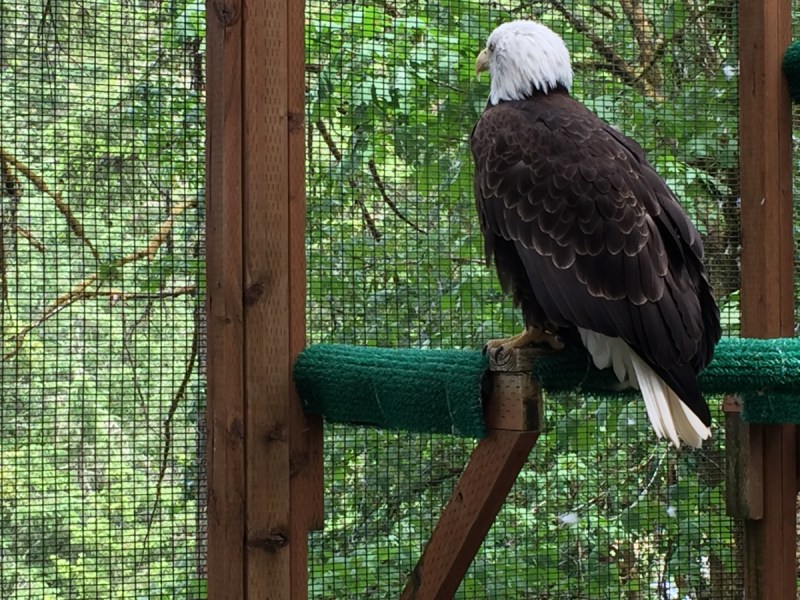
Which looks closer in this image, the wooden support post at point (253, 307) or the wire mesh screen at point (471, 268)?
the wooden support post at point (253, 307)

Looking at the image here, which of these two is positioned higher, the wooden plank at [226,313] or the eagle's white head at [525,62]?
the eagle's white head at [525,62]

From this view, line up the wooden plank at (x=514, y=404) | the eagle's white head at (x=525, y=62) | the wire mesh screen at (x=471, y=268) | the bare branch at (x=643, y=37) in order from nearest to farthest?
the wooden plank at (x=514, y=404), the eagle's white head at (x=525, y=62), the wire mesh screen at (x=471, y=268), the bare branch at (x=643, y=37)

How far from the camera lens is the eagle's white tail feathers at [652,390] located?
1.55 meters

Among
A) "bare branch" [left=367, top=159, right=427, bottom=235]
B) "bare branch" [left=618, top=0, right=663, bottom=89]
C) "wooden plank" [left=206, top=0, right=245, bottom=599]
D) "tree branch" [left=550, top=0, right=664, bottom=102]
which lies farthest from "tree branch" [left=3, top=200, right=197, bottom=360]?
"bare branch" [left=618, top=0, right=663, bottom=89]

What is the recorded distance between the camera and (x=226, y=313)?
1806 mm

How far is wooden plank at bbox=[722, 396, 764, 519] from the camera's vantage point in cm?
218

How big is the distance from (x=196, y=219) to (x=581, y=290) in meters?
1.05

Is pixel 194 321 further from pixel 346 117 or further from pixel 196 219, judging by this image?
pixel 346 117

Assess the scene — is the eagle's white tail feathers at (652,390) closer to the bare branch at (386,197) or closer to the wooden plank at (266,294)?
the wooden plank at (266,294)

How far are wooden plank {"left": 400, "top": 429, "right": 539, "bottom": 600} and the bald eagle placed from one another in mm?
228

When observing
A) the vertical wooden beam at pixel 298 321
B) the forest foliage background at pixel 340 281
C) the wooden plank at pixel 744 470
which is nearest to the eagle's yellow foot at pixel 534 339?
the vertical wooden beam at pixel 298 321

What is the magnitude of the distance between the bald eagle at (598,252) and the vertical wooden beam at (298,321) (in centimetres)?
42

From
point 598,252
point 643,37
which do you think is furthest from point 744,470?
point 643,37

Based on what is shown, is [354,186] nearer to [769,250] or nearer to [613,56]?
[613,56]
